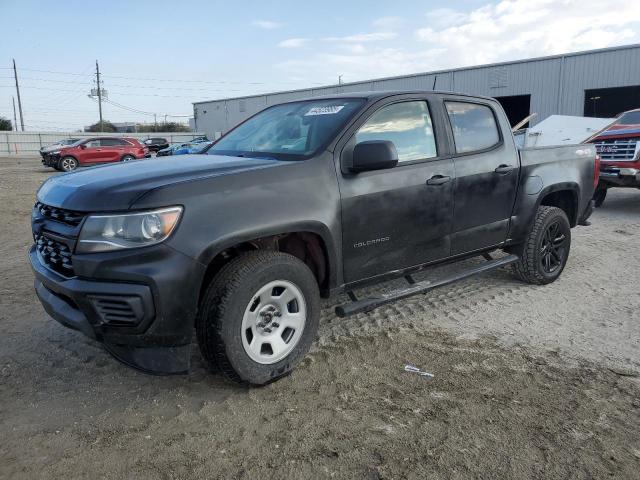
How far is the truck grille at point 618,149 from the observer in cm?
904

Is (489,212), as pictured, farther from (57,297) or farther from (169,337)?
(57,297)

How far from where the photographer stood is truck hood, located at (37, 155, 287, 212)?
269cm

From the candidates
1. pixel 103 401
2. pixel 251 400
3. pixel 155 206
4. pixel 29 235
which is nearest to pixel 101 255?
pixel 155 206

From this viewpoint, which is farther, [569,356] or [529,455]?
[569,356]

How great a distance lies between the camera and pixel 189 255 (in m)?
2.66

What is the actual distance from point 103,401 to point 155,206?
1293 millimetres

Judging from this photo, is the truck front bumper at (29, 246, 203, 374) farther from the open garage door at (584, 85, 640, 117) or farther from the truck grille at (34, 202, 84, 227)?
the open garage door at (584, 85, 640, 117)

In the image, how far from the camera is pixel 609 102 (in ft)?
105

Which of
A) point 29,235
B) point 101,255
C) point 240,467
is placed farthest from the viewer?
point 29,235

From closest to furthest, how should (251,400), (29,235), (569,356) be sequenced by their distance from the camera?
(251,400), (569,356), (29,235)

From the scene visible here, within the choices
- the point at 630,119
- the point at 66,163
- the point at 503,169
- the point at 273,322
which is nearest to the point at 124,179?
the point at 273,322

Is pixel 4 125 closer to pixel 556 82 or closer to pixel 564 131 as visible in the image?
pixel 556 82

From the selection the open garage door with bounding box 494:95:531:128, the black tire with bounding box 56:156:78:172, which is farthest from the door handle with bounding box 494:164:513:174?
the open garage door with bounding box 494:95:531:128

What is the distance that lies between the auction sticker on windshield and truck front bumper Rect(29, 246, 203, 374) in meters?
1.64
